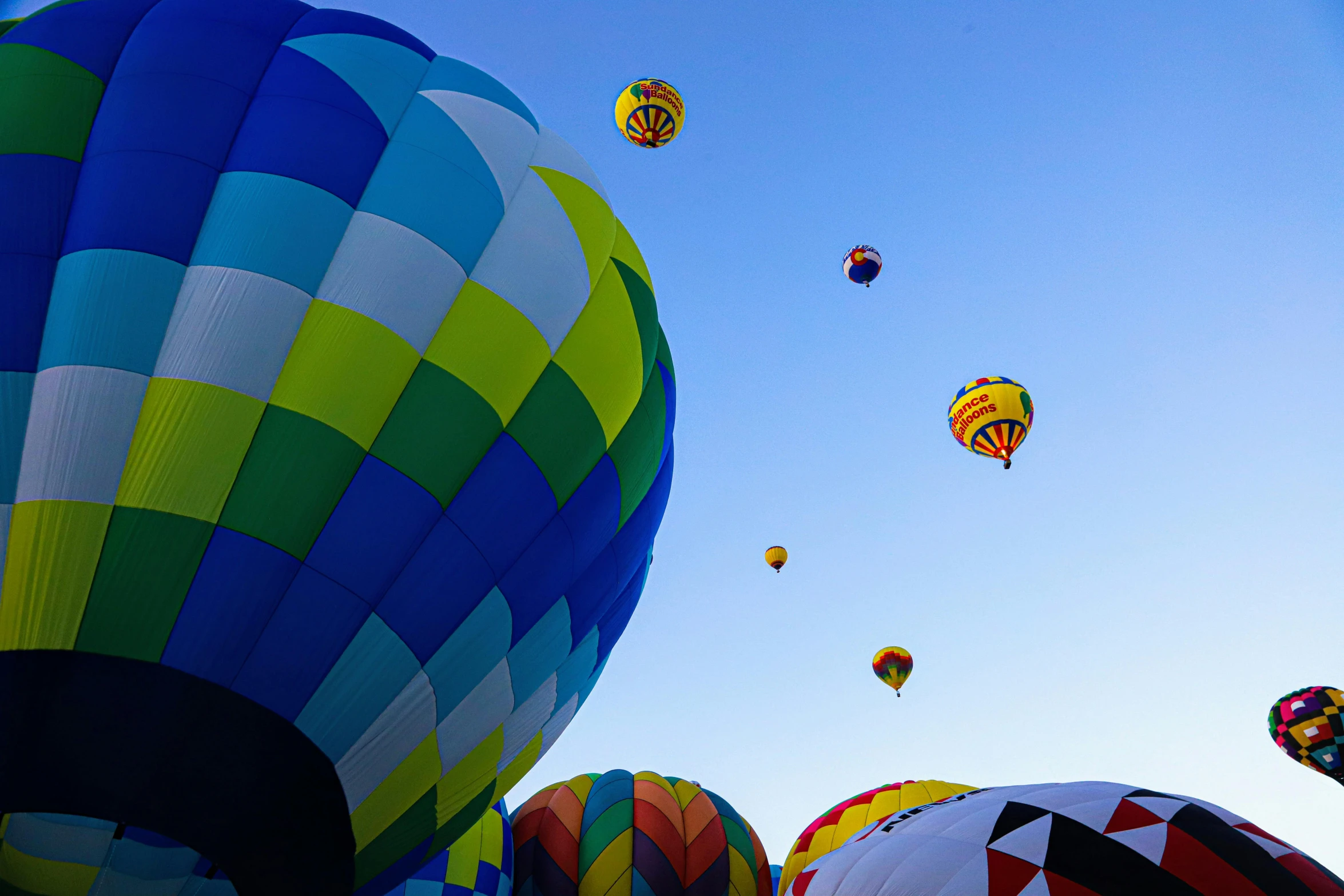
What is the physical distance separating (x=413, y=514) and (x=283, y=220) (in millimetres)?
1389

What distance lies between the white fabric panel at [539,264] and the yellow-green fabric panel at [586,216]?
0.06 metres

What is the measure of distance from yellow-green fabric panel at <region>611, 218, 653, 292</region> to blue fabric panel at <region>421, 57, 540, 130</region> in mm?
764

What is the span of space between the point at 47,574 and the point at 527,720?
233 cm

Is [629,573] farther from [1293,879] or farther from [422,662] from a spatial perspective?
[1293,879]

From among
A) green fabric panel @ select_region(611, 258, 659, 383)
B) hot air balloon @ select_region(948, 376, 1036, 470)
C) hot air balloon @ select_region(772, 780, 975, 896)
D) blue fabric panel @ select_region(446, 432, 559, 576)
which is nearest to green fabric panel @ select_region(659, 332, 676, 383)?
green fabric panel @ select_region(611, 258, 659, 383)

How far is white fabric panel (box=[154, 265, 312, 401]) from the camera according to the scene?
354 centimetres

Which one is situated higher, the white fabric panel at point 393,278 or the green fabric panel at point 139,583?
the white fabric panel at point 393,278

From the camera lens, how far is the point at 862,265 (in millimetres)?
17672

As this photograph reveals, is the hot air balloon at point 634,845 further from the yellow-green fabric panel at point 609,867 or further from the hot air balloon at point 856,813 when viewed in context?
the hot air balloon at point 856,813

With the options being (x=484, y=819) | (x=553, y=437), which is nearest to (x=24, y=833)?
(x=553, y=437)

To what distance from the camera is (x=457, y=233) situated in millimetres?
4273

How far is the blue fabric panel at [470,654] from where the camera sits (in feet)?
12.8

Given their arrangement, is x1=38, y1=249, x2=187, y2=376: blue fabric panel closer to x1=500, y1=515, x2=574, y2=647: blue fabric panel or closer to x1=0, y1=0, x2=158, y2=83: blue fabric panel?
x1=0, y1=0, x2=158, y2=83: blue fabric panel

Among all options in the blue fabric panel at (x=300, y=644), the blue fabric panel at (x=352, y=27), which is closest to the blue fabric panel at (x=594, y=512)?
the blue fabric panel at (x=300, y=644)
